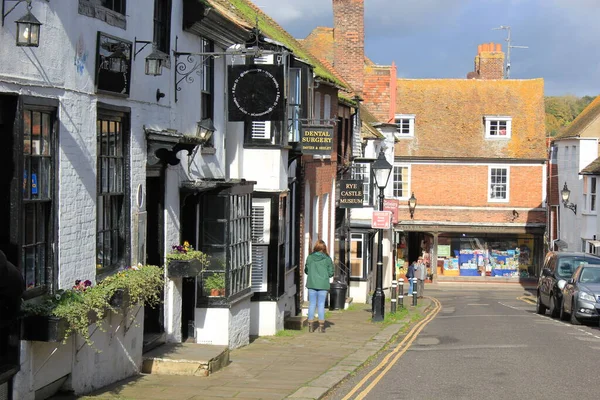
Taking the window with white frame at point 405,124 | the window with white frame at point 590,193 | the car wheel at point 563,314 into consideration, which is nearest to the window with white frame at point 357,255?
the car wheel at point 563,314

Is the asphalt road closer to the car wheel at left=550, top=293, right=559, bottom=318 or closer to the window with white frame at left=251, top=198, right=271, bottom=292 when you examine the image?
the window with white frame at left=251, top=198, right=271, bottom=292

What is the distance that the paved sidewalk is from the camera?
10906mm

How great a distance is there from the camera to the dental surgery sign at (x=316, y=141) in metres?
20.6

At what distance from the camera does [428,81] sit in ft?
185

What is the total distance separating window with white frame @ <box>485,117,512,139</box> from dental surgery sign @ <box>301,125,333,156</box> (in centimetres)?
3395

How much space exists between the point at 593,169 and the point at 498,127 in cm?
871

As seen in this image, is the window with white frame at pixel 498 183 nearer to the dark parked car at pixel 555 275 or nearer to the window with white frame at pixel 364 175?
the window with white frame at pixel 364 175

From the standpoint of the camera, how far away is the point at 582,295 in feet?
74.8

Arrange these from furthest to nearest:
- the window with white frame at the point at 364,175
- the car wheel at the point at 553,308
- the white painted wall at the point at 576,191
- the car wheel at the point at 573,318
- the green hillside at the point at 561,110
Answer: the green hillside at the point at 561,110
the white painted wall at the point at 576,191
the window with white frame at the point at 364,175
the car wheel at the point at 553,308
the car wheel at the point at 573,318

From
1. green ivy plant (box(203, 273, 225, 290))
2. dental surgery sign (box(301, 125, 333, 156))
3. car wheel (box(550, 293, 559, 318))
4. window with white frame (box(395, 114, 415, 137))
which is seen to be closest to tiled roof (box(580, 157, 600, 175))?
window with white frame (box(395, 114, 415, 137))

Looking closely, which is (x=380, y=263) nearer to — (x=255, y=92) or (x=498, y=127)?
(x=255, y=92)

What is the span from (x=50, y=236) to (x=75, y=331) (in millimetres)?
1108

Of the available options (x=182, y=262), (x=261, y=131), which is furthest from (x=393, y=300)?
(x=182, y=262)

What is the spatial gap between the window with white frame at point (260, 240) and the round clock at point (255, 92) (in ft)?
10.8
